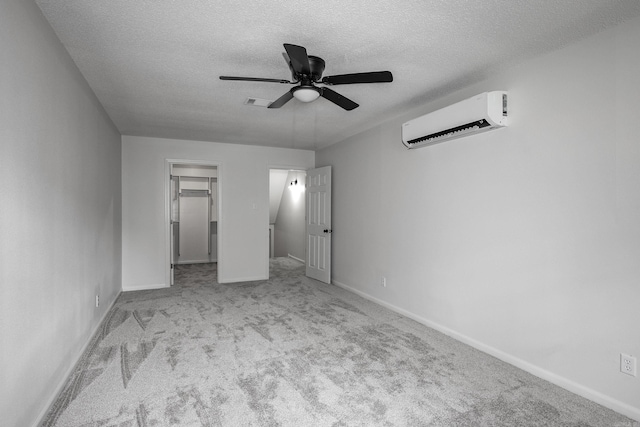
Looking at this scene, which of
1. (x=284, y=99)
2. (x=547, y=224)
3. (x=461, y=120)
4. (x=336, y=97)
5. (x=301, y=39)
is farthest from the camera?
(x=461, y=120)

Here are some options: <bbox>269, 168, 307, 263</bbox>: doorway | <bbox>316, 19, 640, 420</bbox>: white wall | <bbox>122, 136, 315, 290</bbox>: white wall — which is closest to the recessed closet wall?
<bbox>269, 168, 307, 263</bbox>: doorway

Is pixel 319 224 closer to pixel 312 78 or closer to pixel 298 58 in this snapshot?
pixel 312 78

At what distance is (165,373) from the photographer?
2.49 m

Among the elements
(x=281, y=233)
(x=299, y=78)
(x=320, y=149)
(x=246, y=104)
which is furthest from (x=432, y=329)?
(x=281, y=233)

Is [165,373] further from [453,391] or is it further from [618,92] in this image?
[618,92]

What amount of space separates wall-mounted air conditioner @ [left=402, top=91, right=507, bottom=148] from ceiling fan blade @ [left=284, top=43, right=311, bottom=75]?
4.76ft

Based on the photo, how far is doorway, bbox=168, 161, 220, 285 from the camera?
7355 millimetres

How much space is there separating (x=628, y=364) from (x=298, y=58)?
2704 millimetres

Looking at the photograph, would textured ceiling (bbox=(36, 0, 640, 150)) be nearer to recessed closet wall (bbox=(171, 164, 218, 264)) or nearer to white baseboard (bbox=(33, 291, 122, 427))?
white baseboard (bbox=(33, 291, 122, 427))

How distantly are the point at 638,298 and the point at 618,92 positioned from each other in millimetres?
1252

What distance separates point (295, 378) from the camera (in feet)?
7.98

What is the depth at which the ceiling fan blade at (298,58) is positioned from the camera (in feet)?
6.07

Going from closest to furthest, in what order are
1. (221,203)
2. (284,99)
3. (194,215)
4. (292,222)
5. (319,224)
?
(284,99), (221,203), (319,224), (194,215), (292,222)

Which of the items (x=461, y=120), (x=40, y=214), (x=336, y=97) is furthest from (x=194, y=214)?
(x=461, y=120)
